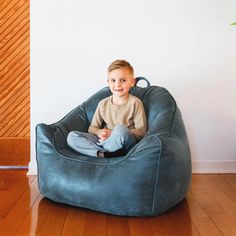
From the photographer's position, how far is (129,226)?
1.56 meters

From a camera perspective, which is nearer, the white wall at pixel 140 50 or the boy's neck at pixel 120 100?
the boy's neck at pixel 120 100

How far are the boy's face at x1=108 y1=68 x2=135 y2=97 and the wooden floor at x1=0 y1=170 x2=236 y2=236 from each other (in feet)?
2.42

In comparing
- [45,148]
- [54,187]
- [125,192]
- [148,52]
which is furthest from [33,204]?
[148,52]

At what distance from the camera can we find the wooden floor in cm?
150

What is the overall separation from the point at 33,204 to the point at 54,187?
165mm

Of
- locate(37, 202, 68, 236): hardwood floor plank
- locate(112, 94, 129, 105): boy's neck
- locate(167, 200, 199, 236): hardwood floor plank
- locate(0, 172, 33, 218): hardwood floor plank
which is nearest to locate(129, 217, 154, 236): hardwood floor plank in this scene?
locate(167, 200, 199, 236): hardwood floor plank

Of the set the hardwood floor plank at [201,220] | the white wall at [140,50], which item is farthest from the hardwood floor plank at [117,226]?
the white wall at [140,50]

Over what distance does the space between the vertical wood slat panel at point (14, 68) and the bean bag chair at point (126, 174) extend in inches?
33.0

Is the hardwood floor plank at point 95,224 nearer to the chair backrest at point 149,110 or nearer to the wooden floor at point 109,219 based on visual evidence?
the wooden floor at point 109,219

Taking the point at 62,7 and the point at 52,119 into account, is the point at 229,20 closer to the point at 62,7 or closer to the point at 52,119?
the point at 62,7

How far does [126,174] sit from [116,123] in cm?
53

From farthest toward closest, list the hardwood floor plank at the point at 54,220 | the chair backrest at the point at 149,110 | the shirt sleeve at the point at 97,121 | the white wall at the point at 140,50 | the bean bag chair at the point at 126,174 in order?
the white wall at the point at 140,50 → the shirt sleeve at the point at 97,121 → the chair backrest at the point at 149,110 → the bean bag chair at the point at 126,174 → the hardwood floor plank at the point at 54,220

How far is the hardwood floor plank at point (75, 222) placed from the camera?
149 centimetres

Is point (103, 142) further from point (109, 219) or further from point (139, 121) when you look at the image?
point (109, 219)
